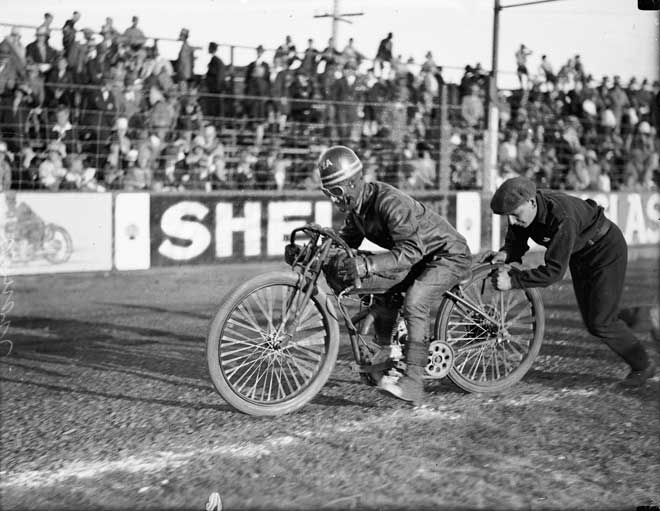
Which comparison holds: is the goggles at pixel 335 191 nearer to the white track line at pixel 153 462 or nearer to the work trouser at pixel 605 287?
the white track line at pixel 153 462

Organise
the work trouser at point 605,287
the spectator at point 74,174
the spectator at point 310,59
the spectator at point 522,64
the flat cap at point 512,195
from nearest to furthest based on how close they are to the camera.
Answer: the flat cap at point 512,195 → the work trouser at point 605,287 → the spectator at point 74,174 → the spectator at point 310,59 → the spectator at point 522,64

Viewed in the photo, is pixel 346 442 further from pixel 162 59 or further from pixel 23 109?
pixel 162 59

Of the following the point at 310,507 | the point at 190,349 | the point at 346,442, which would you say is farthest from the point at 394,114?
the point at 310,507

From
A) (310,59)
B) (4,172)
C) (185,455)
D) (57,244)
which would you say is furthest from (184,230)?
(185,455)

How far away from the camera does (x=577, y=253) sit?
5934 millimetres

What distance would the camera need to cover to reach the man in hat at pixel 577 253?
5.53 meters

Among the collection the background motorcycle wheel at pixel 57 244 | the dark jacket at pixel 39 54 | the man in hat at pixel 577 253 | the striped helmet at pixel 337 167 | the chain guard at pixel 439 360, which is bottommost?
the chain guard at pixel 439 360

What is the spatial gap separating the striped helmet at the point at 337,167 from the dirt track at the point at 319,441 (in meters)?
1.34

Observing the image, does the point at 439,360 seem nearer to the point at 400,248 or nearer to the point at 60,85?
the point at 400,248

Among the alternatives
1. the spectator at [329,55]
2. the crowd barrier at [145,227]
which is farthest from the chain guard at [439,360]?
the spectator at [329,55]

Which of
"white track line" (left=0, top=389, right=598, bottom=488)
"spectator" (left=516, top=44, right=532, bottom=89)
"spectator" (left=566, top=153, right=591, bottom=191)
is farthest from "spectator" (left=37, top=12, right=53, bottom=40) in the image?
"spectator" (left=566, top=153, right=591, bottom=191)

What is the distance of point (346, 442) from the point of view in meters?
4.64

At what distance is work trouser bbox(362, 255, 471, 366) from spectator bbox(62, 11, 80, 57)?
7346mm

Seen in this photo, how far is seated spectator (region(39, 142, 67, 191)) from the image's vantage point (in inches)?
434
